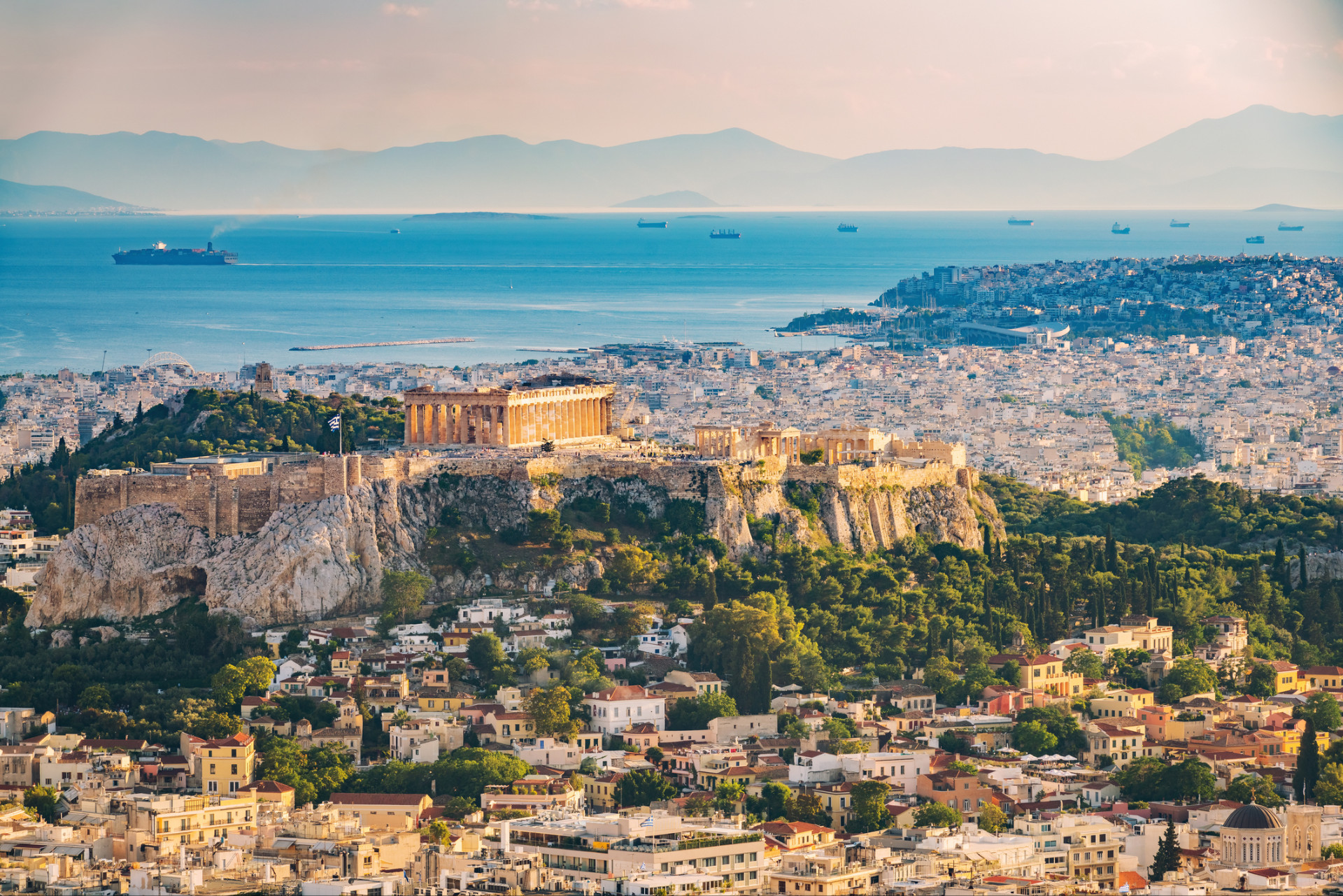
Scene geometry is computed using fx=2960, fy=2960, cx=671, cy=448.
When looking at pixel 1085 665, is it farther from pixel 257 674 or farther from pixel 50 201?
pixel 50 201

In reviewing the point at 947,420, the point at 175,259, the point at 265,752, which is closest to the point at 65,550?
the point at 265,752

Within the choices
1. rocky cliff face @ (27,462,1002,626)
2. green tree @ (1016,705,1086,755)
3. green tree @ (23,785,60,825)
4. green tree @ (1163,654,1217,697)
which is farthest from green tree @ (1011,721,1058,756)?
green tree @ (23,785,60,825)

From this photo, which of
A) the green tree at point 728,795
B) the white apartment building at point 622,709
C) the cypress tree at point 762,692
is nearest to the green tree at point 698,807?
the green tree at point 728,795

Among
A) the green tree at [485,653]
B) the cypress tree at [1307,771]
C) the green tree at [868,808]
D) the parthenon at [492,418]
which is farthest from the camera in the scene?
the parthenon at [492,418]

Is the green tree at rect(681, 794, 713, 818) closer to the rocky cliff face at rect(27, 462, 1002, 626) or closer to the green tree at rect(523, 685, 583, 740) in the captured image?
the green tree at rect(523, 685, 583, 740)

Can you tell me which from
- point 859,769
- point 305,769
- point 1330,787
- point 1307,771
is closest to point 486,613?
point 305,769

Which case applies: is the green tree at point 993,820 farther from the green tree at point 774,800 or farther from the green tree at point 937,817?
the green tree at point 774,800
